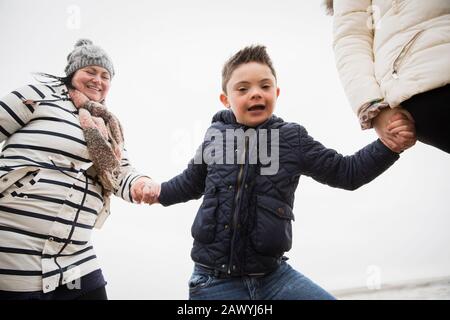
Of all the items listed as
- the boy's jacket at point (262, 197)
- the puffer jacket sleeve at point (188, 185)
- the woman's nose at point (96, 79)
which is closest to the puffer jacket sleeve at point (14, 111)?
the woman's nose at point (96, 79)

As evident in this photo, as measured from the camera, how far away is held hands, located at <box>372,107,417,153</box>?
723mm

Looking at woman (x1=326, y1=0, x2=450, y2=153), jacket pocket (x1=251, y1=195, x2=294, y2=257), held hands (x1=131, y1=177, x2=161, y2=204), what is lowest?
jacket pocket (x1=251, y1=195, x2=294, y2=257)

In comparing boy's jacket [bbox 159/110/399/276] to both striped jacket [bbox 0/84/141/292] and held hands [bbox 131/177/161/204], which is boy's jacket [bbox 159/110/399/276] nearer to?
held hands [bbox 131/177/161/204]

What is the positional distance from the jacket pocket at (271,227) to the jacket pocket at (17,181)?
0.79 m

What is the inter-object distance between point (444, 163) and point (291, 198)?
3.67 m

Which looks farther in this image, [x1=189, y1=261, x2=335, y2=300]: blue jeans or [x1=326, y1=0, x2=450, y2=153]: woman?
[x1=189, y1=261, x2=335, y2=300]: blue jeans

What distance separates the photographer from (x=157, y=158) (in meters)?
3.42

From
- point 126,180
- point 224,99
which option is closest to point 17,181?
point 126,180

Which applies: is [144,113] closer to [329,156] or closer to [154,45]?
[154,45]

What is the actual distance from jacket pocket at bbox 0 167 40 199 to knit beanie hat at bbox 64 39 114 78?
59 centimetres

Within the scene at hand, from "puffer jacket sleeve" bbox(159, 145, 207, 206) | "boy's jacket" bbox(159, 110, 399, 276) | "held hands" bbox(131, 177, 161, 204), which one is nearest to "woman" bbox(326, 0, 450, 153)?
"boy's jacket" bbox(159, 110, 399, 276)

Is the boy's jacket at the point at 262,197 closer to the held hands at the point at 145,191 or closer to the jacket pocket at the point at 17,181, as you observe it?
the held hands at the point at 145,191

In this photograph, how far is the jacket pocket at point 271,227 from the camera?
851 mm

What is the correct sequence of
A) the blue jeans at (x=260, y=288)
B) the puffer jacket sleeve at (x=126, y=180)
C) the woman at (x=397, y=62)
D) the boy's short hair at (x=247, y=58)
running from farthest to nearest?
1. the puffer jacket sleeve at (x=126, y=180)
2. the boy's short hair at (x=247, y=58)
3. the blue jeans at (x=260, y=288)
4. the woman at (x=397, y=62)
